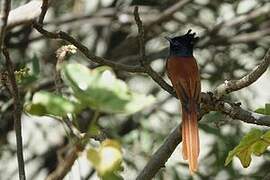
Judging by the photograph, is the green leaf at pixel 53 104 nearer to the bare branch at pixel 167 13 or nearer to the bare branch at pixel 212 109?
the bare branch at pixel 212 109

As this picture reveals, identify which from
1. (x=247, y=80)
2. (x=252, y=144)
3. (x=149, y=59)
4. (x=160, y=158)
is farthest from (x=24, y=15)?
(x=149, y=59)

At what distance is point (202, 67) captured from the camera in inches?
149

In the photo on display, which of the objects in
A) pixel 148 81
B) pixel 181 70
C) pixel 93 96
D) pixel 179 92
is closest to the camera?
pixel 93 96

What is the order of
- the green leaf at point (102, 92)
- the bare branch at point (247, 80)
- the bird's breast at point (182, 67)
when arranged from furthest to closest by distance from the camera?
the bird's breast at point (182, 67)
the bare branch at point (247, 80)
the green leaf at point (102, 92)

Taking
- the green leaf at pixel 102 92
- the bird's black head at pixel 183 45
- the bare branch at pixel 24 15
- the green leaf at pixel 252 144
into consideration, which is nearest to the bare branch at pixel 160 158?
the green leaf at pixel 252 144

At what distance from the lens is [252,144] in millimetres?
1458

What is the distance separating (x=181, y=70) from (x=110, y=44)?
75.0 inches

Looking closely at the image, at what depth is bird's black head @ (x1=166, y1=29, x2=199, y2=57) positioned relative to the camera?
231cm

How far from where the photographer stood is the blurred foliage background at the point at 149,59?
11.5 ft

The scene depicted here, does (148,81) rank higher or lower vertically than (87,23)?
lower

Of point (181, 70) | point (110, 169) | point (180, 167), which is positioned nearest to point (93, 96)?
point (110, 169)

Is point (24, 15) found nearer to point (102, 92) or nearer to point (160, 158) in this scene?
point (160, 158)

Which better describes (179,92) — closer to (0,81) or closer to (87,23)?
(0,81)

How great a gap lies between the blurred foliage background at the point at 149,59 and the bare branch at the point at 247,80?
1610mm
